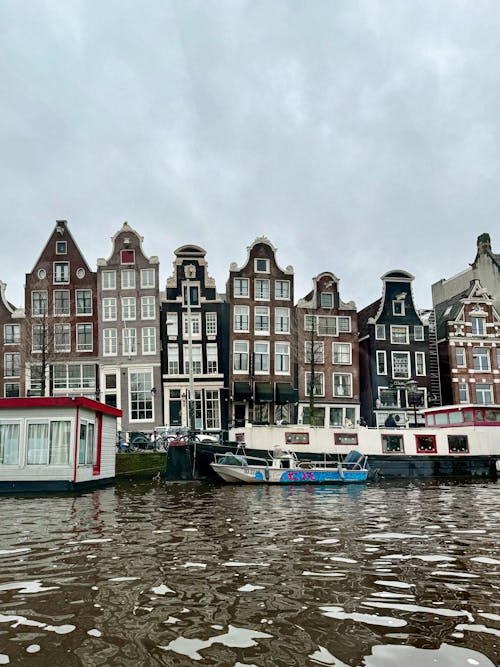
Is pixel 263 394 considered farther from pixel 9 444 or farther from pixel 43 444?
pixel 9 444

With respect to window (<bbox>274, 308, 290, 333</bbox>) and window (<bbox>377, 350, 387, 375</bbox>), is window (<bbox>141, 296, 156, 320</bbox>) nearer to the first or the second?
window (<bbox>274, 308, 290, 333</bbox>)

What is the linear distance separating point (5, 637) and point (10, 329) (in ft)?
165

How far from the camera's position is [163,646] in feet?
20.3

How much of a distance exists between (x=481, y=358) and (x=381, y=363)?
381 inches

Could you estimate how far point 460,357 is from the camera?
58.1m

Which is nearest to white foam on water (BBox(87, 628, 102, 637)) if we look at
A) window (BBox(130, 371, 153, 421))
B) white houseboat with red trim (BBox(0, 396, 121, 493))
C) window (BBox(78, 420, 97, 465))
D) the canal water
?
the canal water

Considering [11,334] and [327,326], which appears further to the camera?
[327,326]

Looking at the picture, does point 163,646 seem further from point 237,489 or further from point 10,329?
point 10,329

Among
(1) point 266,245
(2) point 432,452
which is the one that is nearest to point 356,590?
(2) point 432,452

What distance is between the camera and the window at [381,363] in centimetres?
5694

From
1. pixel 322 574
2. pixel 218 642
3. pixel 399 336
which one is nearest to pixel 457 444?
pixel 399 336

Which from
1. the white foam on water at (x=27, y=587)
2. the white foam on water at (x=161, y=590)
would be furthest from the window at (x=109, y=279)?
the white foam on water at (x=161, y=590)

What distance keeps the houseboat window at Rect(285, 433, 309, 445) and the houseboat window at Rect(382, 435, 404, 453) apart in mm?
5013

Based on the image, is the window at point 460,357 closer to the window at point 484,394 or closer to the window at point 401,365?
the window at point 484,394
